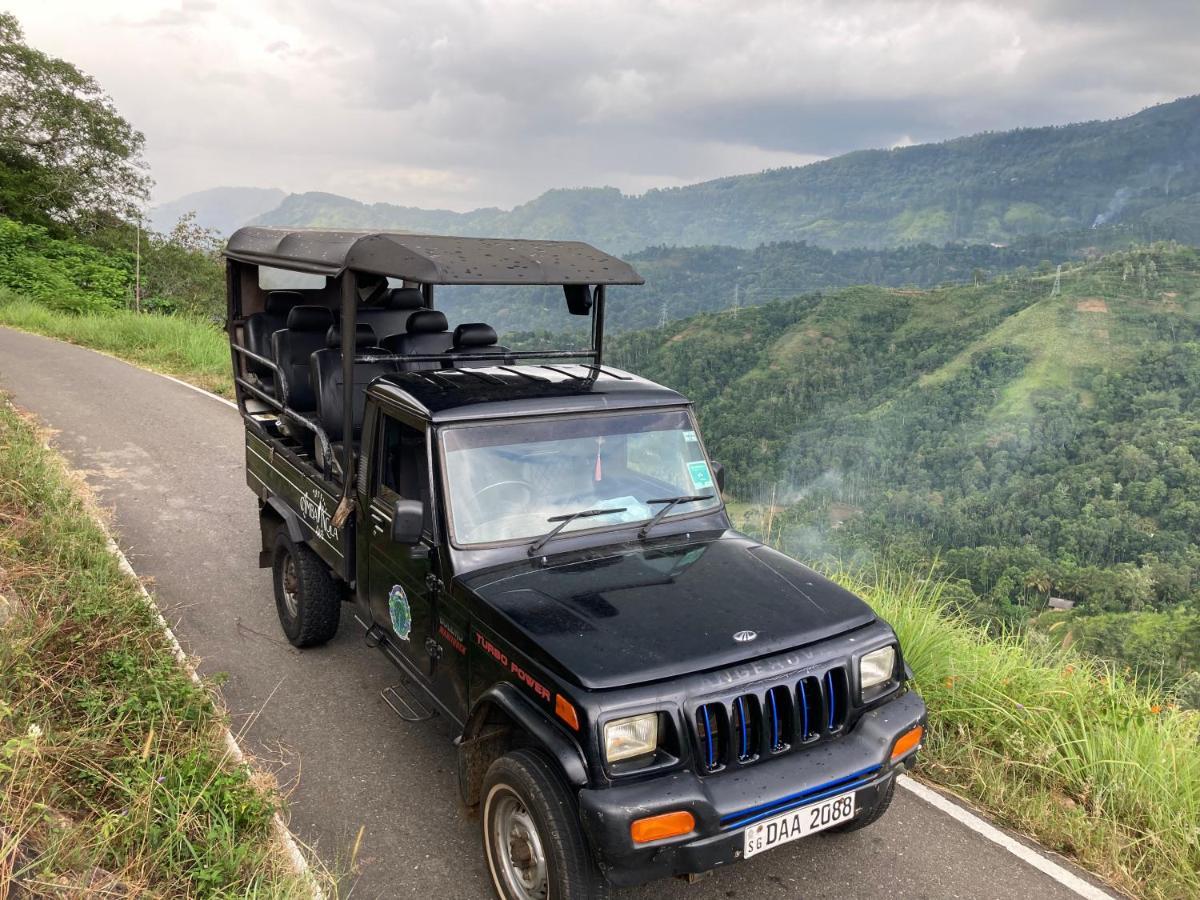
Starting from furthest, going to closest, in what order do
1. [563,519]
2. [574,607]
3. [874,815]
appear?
1. [563,519]
2. [874,815]
3. [574,607]

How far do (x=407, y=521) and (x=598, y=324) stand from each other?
2.45 m

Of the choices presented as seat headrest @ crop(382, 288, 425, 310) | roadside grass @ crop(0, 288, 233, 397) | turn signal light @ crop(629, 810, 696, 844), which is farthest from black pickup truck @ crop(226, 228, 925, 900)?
roadside grass @ crop(0, 288, 233, 397)

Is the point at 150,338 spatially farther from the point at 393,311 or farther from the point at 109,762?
the point at 109,762

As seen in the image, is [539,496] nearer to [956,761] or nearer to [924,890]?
[924,890]

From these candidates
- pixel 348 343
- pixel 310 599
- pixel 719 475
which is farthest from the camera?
pixel 310 599

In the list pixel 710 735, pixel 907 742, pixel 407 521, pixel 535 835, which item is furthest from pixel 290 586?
pixel 907 742

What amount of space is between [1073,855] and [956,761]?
2.43 ft

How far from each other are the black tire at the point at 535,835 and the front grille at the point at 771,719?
50cm

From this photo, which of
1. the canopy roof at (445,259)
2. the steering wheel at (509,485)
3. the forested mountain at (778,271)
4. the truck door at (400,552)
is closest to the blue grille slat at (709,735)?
the steering wheel at (509,485)

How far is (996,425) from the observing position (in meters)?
63.3

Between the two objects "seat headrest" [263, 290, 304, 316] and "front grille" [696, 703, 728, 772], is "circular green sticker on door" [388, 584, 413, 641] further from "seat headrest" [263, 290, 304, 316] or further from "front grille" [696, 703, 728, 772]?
"seat headrest" [263, 290, 304, 316]

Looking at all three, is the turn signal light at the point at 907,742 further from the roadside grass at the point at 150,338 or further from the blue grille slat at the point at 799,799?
the roadside grass at the point at 150,338

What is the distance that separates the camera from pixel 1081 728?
184 inches

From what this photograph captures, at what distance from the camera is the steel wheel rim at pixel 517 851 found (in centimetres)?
313
